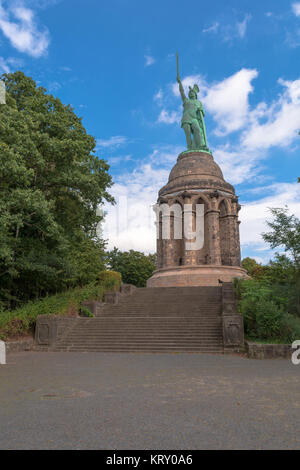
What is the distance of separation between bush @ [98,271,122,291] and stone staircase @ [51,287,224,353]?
96.9 inches

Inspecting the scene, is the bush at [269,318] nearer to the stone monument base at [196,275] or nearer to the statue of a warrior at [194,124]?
the stone monument base at [196,275]

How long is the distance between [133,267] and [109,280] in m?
25.4

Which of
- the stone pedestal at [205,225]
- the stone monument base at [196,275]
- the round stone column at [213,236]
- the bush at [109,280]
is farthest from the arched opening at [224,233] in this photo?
the bush at [109,280]

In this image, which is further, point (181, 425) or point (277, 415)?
point (277, 415)

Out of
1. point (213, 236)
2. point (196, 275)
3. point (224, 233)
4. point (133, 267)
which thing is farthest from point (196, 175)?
point (133, 267)

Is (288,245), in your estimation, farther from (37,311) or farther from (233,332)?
(37,311)

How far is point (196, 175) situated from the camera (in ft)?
106

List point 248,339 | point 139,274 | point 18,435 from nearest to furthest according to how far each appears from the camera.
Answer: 1. point 18,435
2. point 248,339
3. point 139,274

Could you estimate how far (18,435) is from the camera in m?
3.60

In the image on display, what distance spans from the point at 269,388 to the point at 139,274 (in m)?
41.0

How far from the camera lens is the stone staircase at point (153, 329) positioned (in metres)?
12.2

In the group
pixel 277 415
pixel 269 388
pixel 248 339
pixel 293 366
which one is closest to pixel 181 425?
pixel 277 415

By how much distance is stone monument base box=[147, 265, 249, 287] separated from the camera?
2761 centimetres
